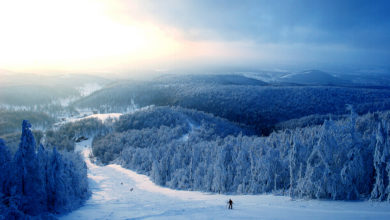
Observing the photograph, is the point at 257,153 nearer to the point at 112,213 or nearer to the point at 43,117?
the point at 112,213

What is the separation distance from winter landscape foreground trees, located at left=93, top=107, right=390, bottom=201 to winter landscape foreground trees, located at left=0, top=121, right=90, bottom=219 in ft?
81.8

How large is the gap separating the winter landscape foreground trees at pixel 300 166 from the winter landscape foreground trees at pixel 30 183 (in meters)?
24.9

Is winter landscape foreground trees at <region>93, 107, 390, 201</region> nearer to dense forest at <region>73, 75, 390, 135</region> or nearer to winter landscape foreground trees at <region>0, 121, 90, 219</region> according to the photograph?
winter landscape foreground trees at <region>0, 121, 90, 219</region>

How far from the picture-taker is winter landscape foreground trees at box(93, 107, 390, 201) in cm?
2264

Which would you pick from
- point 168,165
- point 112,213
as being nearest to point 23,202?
point 112,213

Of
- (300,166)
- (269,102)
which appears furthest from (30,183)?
(269,102)

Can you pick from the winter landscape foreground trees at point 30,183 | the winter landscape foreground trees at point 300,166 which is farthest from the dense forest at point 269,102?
the winter landscape foreground trees at point 30,183

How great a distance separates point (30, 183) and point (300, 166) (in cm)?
2913

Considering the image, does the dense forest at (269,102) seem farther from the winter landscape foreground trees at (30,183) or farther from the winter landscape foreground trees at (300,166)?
the winter landscape foreground trees at (30,183)

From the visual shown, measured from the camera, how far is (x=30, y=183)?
70.6 ft

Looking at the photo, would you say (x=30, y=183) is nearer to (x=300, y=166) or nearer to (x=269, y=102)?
(x=300, y=166)

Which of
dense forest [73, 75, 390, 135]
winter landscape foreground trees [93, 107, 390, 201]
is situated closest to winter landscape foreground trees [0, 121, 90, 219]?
winter landscape foreground trees [93, 107, 390, 201]

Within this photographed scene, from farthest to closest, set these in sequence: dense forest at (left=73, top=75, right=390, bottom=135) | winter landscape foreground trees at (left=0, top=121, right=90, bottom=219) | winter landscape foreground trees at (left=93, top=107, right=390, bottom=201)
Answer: dense forest at (left=73, top=75, right=390, bottom=135) < winter landscape foreground trees at (left=93, top=107, right=390, bottom=201) < winter landscape foreground trees at (left=0, top=121, right=90, bottom=219)

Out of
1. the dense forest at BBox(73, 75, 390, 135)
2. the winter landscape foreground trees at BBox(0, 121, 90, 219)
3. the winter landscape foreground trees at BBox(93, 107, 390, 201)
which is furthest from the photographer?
the dense forest at BBox(73, 75, 390, 135)
